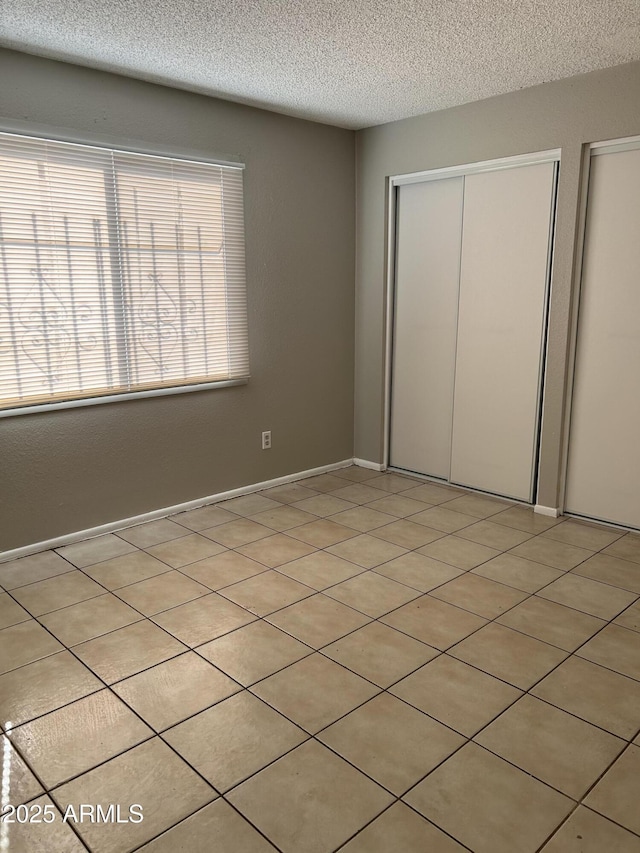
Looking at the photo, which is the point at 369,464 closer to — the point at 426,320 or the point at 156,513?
the point at 426,320

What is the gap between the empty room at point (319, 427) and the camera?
1870 mm

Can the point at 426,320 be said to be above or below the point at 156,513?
above

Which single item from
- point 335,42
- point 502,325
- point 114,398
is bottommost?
point 114,398

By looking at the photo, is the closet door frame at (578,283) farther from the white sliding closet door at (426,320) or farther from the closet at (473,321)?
the white sliding closet door at (426,320)

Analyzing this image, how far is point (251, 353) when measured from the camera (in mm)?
4199

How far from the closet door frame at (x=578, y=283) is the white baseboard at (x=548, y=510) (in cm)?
5

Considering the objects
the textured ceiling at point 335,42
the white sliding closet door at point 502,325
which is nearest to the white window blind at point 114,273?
the textured ceiling at point 335,42

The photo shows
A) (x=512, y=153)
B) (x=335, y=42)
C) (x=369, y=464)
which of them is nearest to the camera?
(x=335, y=42)

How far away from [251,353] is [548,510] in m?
2.07

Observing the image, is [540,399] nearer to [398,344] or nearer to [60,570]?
[398,344]

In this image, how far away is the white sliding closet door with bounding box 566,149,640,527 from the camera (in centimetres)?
342

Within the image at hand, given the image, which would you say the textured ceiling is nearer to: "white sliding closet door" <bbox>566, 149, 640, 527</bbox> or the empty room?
the empty room

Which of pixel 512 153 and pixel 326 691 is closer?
pixel 326 691

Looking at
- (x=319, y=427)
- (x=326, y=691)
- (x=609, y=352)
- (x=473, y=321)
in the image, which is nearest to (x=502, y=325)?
(x=473, y=321)
